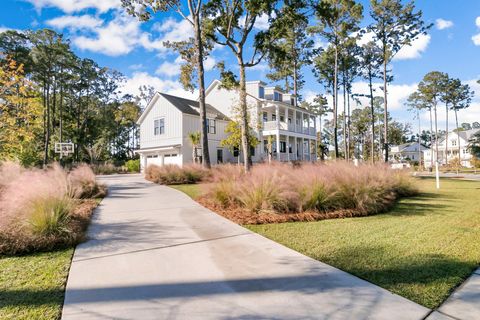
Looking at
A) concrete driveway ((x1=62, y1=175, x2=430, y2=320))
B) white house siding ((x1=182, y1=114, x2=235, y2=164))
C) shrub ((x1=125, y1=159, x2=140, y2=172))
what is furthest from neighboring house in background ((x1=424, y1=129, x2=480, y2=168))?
concrete driveway ((x1=62, y1=175, x2=430, y2=320))

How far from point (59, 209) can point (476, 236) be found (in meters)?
7.20

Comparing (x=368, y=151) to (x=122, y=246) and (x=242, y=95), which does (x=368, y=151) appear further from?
(x=122, y=246)

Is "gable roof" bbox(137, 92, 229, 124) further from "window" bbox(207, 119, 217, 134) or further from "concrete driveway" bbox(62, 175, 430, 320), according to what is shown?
"concrete driveway" bbox(62, 175, 430, 320)

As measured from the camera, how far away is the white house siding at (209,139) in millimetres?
22828

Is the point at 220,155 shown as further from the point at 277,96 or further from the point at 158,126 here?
the point at 277,96

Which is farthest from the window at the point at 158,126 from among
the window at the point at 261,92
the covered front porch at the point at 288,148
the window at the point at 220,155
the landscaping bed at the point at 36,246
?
the landscaping bed at the point at 36,246

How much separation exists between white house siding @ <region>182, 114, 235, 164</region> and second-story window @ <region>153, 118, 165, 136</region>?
9.66 ft

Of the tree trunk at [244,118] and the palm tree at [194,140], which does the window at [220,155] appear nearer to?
the palm tree at [194,140]

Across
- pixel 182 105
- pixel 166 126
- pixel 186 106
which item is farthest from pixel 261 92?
pixel 166 126

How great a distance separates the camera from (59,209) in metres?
4.44

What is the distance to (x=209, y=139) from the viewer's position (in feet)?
79.2

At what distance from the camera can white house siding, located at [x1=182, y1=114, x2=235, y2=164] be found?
22.8 m

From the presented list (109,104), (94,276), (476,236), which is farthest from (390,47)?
(109,104)

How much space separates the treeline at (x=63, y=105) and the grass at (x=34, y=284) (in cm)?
957
